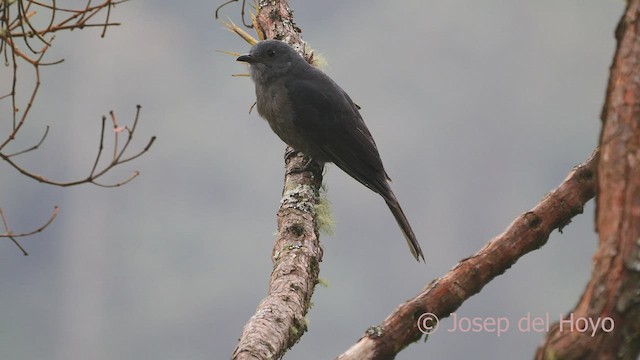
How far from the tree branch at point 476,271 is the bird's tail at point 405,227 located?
1.31m

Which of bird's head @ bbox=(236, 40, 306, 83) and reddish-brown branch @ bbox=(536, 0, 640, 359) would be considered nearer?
reddish-brown branch @ bbox=(536, 0, 640, 359)

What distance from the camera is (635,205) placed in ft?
6.48

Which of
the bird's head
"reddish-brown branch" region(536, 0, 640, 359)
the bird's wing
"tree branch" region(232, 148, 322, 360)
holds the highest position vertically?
the bird's head

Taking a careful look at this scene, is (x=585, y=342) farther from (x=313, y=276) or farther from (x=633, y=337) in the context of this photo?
(x=313, y=276)

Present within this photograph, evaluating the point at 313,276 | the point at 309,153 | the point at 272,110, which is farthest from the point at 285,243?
the point at 272,110

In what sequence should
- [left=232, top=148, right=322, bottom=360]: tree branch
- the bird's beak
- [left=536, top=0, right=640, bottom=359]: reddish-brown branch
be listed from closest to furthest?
[left=536, top=0, right=640, bottom=359]: reddish-brown branch, [left=232, top=148, right=322, bottom=360]: tree branch, the bird's beak

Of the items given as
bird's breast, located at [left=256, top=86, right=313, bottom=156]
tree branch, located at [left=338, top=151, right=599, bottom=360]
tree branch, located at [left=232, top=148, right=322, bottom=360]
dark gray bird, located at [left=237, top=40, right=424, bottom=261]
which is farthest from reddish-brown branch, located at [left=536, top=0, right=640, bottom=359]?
bird's breast, located at [left=256, top=86, right=313, bottom=156]

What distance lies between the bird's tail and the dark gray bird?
0.28 feet

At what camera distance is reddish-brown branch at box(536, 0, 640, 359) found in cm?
193

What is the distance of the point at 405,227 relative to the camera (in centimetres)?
487

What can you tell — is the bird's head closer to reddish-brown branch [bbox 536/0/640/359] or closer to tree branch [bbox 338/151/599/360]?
tree branch [bbox 338/151/599/360]

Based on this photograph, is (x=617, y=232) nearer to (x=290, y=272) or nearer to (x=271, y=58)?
(x=290, y=272)

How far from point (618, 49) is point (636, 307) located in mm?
687

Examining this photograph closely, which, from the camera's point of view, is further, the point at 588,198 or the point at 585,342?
the point at 588,198
